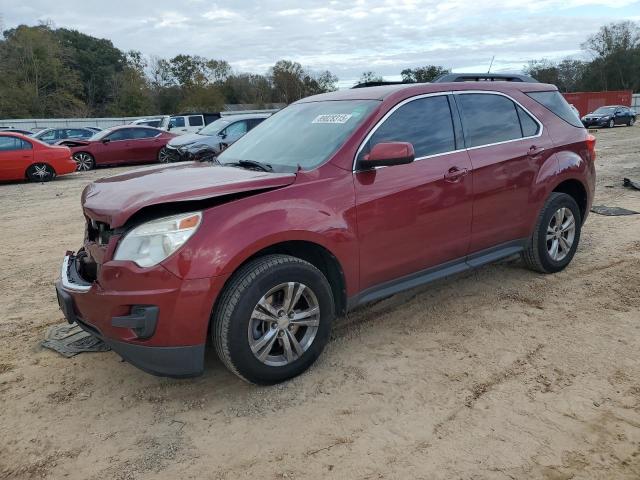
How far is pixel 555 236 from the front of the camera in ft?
16.4

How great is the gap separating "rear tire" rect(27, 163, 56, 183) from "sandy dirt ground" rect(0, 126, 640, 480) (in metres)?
10.4

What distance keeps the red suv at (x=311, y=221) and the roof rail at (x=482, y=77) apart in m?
0.24

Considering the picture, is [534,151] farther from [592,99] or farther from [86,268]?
[592,99]

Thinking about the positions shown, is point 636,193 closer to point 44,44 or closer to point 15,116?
point 15,116

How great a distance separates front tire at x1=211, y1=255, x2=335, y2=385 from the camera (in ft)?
9.86

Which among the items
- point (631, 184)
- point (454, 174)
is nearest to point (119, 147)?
point (631, 184)

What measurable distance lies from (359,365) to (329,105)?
205 cm

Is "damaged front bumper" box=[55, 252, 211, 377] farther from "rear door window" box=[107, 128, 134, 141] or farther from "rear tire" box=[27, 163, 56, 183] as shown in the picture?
"rear door window" box=[107, 128, 134, 141]

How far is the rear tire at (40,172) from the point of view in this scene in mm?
13680

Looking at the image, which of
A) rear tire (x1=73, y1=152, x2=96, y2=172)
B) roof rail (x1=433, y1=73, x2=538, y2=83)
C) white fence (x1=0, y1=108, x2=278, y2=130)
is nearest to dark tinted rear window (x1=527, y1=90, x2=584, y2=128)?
roof rail (x1=433, y1=73, x2=538, y2=83)

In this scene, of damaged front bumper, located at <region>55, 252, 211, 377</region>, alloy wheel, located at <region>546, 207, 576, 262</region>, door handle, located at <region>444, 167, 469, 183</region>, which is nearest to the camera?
damaged front bumper, located at <region>55, 252, 211, 377</region>

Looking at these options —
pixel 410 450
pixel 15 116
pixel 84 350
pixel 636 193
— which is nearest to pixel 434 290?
pixel 410 450

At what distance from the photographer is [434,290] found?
15.8 feet

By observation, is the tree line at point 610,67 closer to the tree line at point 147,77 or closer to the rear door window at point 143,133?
the tree line at point 147,77
